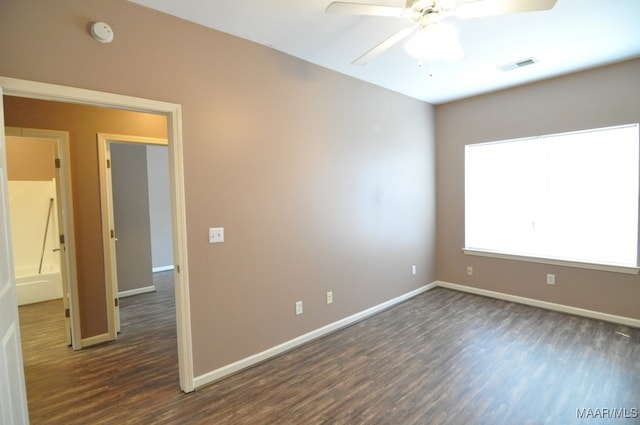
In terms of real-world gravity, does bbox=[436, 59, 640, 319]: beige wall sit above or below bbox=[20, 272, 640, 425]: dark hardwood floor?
above

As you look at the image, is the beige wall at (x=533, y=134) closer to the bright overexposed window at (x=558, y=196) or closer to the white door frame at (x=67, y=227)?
the bright overexposed window at (x=558, y=196)

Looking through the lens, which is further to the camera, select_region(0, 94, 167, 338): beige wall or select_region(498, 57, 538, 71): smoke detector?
select_region(498, 57, 538, 71): smoke detector

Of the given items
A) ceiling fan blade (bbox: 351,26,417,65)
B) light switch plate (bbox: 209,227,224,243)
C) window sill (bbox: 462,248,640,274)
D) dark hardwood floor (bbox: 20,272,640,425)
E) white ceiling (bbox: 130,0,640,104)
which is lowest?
dark hardwood floor (bbox: 20,272,640,425)

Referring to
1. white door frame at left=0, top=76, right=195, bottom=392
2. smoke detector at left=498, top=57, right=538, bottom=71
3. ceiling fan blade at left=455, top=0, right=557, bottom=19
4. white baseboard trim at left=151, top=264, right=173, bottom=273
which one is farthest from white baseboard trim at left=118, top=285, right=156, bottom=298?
smoke detector at left=498, top=57, right=538, bottom=71

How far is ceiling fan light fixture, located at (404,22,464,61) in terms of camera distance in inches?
67.7

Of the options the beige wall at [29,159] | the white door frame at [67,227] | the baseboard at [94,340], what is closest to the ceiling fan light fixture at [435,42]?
the white door frame at [67,227]

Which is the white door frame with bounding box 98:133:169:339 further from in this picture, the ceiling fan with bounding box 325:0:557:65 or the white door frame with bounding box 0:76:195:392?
the ceiling fan with bounding box 325:0:557:65

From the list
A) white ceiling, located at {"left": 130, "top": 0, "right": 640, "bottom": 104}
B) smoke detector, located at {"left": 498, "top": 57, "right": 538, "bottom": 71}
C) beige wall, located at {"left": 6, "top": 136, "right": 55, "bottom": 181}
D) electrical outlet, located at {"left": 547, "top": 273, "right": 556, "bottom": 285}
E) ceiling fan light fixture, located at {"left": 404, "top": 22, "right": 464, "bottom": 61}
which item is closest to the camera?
ceiling fan light fixture, located at {"left": 404, "top": 22, "right": 464, "bottom": 61}

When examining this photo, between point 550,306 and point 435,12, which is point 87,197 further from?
point 550,306

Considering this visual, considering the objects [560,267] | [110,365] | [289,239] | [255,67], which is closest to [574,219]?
[560,267]

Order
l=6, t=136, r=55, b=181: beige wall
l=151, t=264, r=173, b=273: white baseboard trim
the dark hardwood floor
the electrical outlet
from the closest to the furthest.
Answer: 1. the dark hardwood floor
2. the electrical outlet
3. l=6, t=136, r=55, b=181: beige wall
4. l=151, t=264, r=173, b=273: white baseboard trim

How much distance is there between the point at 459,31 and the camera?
8.48ft

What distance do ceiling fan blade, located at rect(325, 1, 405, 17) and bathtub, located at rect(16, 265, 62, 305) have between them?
5.48 m

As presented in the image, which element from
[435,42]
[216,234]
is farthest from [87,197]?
[435,42]
